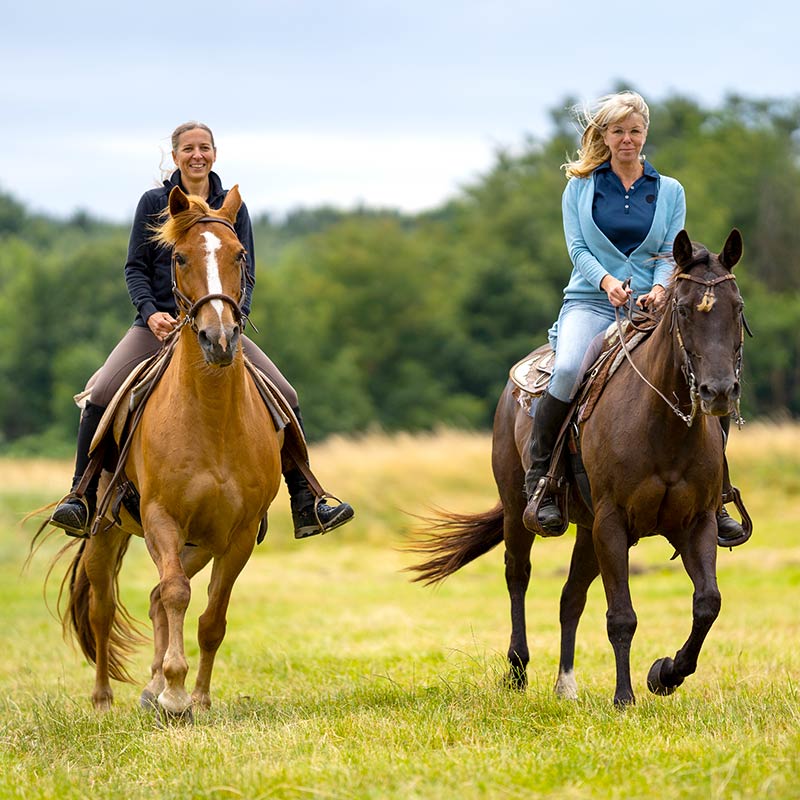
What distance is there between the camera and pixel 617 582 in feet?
24.1

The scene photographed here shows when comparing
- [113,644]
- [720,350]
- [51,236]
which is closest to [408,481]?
[113,644]

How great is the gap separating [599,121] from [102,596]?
15.5ft

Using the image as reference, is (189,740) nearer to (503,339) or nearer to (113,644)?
(113,644)

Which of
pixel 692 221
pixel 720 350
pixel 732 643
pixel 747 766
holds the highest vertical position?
pixel 692 221

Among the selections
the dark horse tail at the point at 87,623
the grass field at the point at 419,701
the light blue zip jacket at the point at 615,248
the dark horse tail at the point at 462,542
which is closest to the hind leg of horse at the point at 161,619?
the grass field at the point at 419,701

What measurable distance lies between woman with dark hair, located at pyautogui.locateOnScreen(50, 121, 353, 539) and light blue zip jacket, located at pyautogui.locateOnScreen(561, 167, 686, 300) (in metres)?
2.02

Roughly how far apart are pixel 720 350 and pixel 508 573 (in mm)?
3333

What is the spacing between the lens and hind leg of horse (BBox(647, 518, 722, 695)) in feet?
23.1

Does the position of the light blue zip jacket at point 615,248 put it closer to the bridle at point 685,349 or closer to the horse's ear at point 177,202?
the bridle at point 685,349

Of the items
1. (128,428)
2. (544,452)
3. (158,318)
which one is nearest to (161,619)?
(128,428)

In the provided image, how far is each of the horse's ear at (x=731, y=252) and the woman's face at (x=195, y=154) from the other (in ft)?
11.0

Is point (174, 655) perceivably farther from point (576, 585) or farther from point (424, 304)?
point (424, 304)

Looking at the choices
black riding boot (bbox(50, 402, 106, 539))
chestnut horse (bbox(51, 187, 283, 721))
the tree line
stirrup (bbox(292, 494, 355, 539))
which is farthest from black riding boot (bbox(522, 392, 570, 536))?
the tree line

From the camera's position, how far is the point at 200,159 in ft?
27.6
